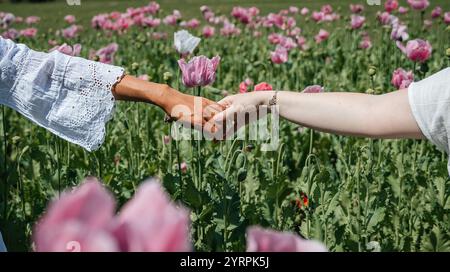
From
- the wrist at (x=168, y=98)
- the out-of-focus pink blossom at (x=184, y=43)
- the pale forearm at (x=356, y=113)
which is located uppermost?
the out-of-focus pink blossom at (x=184, y=43)

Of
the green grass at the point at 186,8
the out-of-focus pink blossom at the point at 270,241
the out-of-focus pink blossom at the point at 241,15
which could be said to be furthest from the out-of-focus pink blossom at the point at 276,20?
the green grass at the point at 186,8

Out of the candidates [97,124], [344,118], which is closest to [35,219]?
[97,124]

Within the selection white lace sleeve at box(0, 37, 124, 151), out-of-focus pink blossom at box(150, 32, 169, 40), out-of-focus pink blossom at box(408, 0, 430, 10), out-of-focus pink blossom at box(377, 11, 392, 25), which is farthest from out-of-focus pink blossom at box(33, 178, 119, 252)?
out-of-focus pink blossom at box(150, 32, 169, 40)

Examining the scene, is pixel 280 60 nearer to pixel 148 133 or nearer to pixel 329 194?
pixel 148 133

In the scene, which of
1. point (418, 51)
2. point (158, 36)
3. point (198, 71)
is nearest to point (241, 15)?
point (158, 36)

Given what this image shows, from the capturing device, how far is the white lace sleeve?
4.78 feet

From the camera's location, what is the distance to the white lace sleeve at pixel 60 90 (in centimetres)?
146

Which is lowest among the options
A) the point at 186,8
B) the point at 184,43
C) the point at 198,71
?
the point at 198,71

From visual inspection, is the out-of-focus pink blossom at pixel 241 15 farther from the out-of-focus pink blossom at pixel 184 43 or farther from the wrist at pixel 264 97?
the wrist at pixel 264 97

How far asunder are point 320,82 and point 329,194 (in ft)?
6.47

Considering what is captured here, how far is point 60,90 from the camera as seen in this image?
1.52 meters

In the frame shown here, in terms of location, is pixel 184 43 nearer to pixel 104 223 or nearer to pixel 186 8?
pixel 104 223
